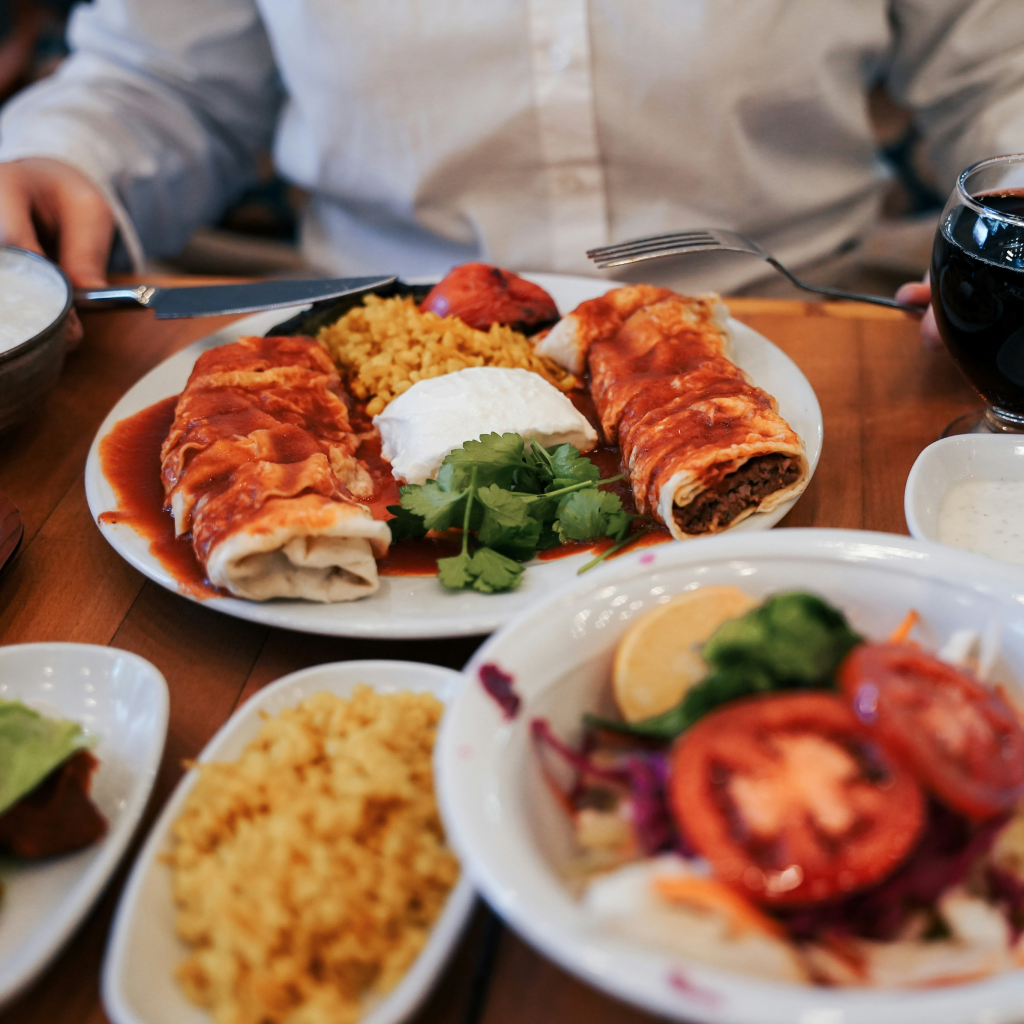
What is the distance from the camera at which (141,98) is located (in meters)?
2.81

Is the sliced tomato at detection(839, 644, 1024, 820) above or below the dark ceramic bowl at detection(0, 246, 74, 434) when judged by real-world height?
above

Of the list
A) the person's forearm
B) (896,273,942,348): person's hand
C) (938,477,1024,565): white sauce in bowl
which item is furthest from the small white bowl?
the person's forearm

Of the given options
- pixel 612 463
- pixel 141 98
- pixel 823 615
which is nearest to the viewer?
pixel 823 615

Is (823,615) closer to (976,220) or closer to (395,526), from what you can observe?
(395,526)

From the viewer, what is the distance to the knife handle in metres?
2.07

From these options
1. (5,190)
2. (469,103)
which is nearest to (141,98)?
(5,190)

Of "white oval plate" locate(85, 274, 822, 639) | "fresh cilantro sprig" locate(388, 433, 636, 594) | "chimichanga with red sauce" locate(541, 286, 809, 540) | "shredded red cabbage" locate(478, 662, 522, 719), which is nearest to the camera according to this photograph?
"shredded red cabbage" locate(478, 662, 522, 719)

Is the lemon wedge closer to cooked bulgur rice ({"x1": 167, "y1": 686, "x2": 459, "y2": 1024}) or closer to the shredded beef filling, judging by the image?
cooked bulgur rice ({"x1": 167, "y1": 686, "x2": 459, "y2": 1024})

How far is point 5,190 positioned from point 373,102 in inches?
39.5

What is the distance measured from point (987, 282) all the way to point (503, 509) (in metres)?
0.92

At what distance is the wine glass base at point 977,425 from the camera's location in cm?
169

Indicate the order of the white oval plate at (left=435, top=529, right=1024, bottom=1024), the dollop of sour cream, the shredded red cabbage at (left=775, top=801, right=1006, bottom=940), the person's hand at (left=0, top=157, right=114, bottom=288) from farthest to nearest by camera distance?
the person's hand at (left=0, top=157, right=114, bottom=288) < the dollop of sour cream < the shredded red cabbage at (left=775, top=801, right=1006, bottom=940) < the white oval plate at (left=435, top=529, right=1024, bottom=1024)

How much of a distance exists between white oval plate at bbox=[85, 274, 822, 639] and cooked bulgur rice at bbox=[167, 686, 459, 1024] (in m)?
0.23

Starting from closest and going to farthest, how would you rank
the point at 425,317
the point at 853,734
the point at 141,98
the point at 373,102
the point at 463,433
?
the point at 853,734 → the point at 463,433 → the point at 425,317 → the point at 373,102 → the point at 141,98
